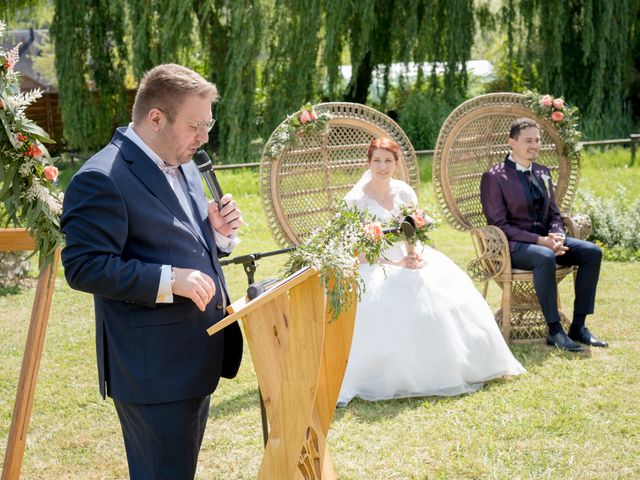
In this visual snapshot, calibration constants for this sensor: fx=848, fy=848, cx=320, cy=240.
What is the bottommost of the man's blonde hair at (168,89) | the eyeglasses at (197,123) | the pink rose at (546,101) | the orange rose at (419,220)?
the orange rose at (419,220)

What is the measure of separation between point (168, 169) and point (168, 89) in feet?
0.99

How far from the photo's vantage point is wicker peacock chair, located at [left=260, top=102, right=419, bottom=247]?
600 centimetres

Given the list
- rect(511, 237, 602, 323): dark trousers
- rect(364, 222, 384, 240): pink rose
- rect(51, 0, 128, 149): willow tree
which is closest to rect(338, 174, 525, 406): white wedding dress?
rect(511, 237, 602, 323): dark trousers

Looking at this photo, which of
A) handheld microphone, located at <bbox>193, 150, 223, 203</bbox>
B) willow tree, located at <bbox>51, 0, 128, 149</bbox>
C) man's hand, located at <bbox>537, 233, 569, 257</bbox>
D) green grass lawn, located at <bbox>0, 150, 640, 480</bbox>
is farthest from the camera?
willow tree, located at <bbox>51, 0, 128, 149</bbox>

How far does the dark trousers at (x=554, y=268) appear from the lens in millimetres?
6203

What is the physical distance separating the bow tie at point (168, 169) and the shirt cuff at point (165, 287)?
0.36m

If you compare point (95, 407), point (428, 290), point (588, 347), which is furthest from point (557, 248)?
point (95, 407)

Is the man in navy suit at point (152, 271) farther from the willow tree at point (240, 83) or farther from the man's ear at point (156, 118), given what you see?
the willow tree at point (240, 83)

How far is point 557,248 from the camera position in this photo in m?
6.31

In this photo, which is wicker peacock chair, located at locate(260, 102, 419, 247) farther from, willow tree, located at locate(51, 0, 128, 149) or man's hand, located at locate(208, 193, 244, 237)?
willow tree, located at locate(51, 0, 128, 149)

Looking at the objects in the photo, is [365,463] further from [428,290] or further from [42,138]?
[42,138]

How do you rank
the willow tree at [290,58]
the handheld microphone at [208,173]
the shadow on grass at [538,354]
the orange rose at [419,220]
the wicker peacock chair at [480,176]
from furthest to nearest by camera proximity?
the willow tree at [290,58] < the wicker peacock chair at [480,176] < the shadow on grass at [538,354] < the orange rose at [419,220] < the handheld microphone at [208,173]

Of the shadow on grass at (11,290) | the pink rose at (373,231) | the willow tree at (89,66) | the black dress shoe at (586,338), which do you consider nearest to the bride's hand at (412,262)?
the black dress shoe at (586,338)

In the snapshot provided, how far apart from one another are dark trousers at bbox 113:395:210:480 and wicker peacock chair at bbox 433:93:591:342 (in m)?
3.96
